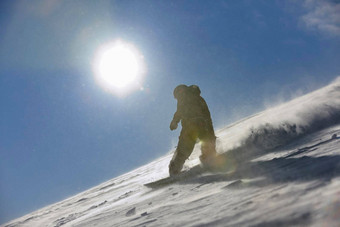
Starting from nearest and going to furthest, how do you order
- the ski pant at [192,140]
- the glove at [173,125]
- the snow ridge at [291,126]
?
the snow ridge at [291,126]
the ski pant at [192,140]
the glove at [173,125]

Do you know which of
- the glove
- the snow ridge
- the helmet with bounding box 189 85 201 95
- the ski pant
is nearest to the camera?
the snow ridge

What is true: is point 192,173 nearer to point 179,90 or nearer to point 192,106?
point 192,106

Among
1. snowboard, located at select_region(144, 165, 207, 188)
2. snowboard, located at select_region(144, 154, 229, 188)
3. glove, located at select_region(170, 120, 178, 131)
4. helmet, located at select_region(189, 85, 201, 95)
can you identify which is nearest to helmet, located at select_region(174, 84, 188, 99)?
helmet, located at select_region(189, 85, 201, 95)

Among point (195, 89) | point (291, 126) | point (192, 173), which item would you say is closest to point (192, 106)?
point (195, 89)

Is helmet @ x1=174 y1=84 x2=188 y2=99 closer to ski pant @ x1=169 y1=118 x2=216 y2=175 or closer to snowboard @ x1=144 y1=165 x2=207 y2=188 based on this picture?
ski pant @ x1=169 y1=118 x2=216 y2=175

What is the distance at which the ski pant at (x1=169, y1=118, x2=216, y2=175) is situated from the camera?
20.0ft

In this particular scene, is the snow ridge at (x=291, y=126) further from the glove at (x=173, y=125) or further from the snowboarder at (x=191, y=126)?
the glove at (x=173, y=125)

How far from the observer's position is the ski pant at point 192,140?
20.0 feet

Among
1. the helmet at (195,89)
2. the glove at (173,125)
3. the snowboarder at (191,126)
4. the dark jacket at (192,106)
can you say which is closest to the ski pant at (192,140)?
the snowboarder at (191,126)

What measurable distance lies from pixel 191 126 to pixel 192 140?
38 cm

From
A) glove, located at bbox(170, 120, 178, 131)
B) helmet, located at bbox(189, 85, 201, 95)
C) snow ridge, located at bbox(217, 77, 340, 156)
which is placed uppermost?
helmet, located at bbox(189, 85, 201, 95)

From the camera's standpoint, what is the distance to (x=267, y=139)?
6000mm

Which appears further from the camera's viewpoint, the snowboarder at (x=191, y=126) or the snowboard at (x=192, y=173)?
the snowboarder at (x=191, y=126)

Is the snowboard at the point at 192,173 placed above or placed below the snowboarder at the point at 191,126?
below
